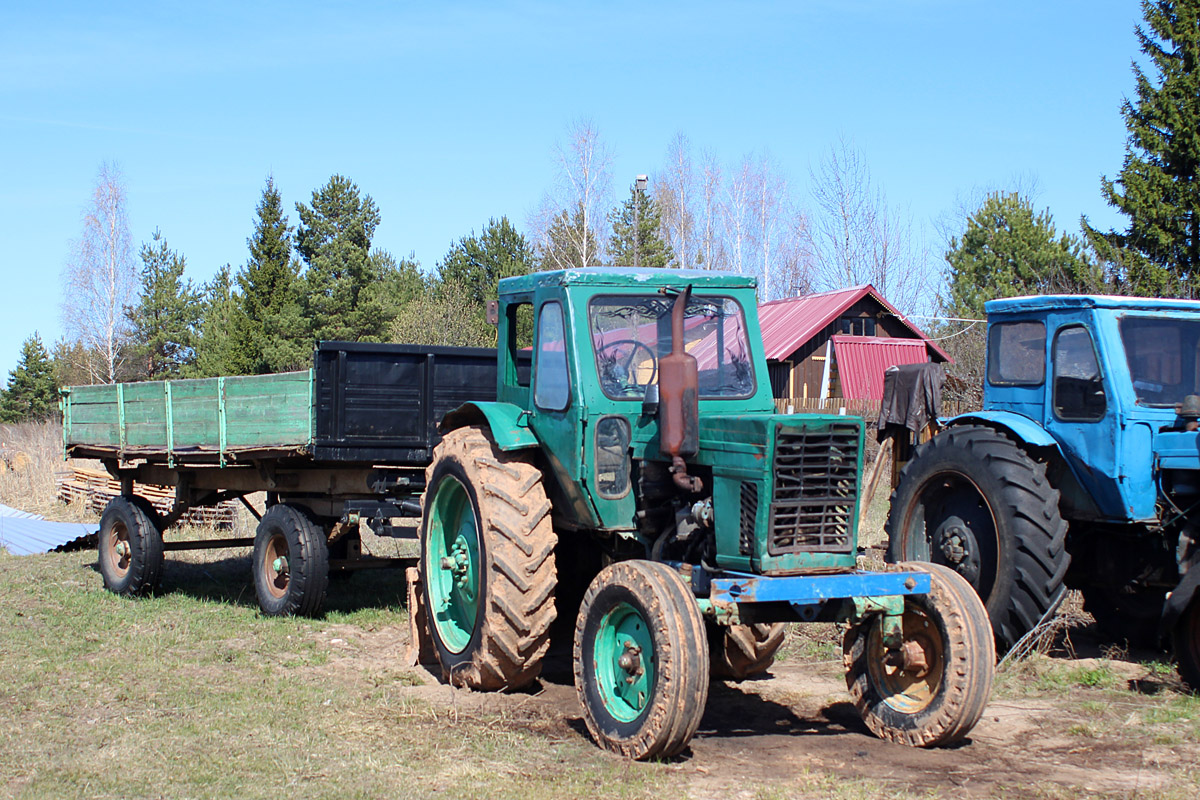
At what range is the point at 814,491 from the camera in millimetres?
5668

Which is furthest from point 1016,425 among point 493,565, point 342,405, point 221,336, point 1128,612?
point 221,336

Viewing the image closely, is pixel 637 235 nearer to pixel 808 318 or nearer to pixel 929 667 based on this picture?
pixel 808 318

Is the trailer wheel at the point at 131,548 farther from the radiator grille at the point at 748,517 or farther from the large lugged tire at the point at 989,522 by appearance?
the radiator grille at the point at 748,517

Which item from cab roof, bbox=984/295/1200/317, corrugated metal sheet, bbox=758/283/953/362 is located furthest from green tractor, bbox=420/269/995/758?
corrugated metal sheet, bbox=758/283/953/362

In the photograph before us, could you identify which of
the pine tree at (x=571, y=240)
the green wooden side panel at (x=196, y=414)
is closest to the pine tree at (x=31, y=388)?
the pine tree at (x=571, y=240)

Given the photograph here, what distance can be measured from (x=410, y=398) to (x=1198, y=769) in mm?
6047

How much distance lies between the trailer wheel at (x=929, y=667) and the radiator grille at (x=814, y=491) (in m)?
0.49

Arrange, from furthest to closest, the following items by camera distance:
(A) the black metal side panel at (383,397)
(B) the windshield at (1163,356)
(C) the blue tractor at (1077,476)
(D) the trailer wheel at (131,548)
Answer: (D) the trailer wheel at (131,548) → (A) the black metal side panel at (383,397) → (B) the windshield at (1163,356) → (C) the blue tractor at (1077,476)

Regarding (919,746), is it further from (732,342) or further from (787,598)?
(732,342)

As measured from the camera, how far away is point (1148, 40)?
65.2ft

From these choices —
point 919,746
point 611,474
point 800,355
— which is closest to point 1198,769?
point 919,746

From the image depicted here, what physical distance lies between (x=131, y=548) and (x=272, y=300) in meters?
27.2

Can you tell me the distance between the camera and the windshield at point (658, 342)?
6.48 metres

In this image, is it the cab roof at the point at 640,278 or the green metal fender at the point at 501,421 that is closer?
the cab roof at the point at 640,278
